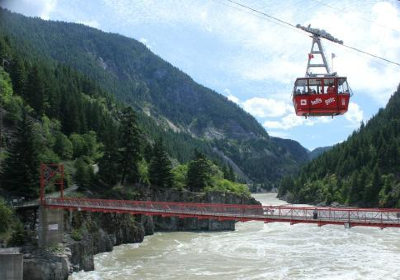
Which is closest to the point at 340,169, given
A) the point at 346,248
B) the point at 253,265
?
the point at 346,248

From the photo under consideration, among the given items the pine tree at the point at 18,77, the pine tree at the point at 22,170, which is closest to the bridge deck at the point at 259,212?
the pine tree at the point at 22,170

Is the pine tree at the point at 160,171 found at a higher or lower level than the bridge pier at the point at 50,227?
higher

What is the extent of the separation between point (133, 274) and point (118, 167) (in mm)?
25928

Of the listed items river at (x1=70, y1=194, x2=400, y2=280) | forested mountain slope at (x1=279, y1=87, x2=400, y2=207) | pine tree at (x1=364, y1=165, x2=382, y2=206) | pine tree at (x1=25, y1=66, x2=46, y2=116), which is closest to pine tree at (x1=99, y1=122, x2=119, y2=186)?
river at (x1=70, y1=194, x2=400, y2=280)

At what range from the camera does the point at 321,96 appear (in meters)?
28.3

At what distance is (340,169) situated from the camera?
150m

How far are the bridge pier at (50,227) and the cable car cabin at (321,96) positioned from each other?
27472mm

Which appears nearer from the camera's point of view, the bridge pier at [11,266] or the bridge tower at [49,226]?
the bridge pier at [11,266]

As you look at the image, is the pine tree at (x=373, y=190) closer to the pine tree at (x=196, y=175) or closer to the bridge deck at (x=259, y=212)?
the pine tree at (x=196, y=175)

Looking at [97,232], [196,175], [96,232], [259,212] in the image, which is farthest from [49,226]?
[196,175]

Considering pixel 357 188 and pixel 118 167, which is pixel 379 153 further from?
pixel 118 167

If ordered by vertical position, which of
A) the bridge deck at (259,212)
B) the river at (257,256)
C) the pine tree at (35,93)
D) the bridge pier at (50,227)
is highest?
the pine tree at (35,93)

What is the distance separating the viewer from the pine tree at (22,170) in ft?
171

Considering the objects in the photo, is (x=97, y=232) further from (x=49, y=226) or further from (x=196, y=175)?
(x=196, y=175)
